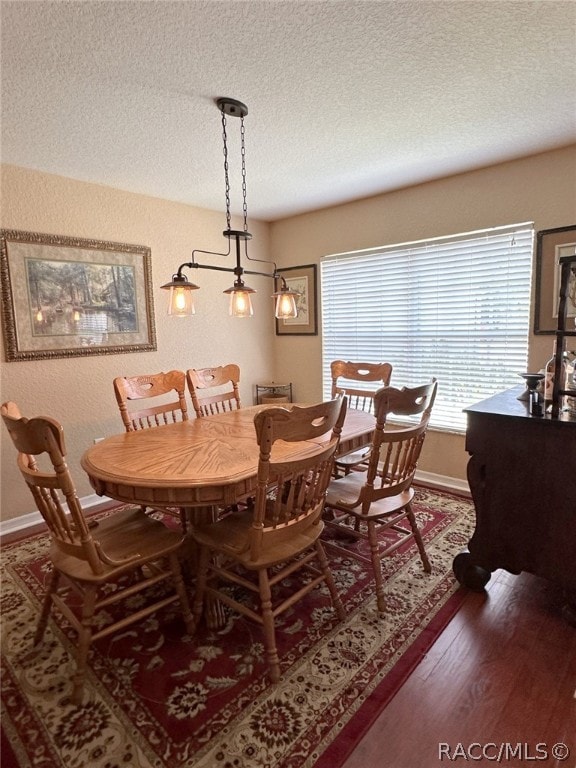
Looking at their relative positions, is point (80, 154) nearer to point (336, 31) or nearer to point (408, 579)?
point (336, 31)

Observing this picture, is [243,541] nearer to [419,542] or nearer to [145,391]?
[419,542]

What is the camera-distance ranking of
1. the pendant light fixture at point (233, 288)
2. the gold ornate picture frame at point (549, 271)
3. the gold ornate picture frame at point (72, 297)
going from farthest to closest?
the gold ornate picture frame at point (72, 297), the gold ornate picture frame at point (549, 271), the pendant light fixture at point (233, 288)

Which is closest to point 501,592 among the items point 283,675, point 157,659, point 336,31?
point 283,675

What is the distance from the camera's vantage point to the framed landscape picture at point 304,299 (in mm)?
4094

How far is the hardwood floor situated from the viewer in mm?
1285

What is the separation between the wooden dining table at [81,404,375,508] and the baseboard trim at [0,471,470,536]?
134 centimetres

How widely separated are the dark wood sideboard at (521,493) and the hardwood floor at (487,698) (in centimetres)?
21

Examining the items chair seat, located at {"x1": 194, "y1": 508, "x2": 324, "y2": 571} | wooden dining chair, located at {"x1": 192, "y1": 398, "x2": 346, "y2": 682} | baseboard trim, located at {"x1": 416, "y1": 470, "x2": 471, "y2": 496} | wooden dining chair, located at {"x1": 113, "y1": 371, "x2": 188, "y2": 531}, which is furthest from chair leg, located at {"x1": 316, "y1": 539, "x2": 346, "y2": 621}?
baseboard trim, located at {"x1": 416, "y1": 470, "x2": 471, "y2": 496}

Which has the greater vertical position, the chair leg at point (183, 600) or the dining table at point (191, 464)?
the dining table at point (191, 464)

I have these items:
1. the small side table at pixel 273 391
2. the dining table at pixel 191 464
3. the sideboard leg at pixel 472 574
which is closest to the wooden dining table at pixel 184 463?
the dining table at pixel 191 464

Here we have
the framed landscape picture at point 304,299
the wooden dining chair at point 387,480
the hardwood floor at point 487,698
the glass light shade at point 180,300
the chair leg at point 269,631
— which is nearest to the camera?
the hardwood floor at point 487,698

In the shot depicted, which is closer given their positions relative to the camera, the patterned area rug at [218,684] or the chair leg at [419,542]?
the patterned area rug at [218,684]

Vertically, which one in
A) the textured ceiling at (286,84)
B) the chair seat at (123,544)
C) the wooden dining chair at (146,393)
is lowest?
the chair seat at (123,544)

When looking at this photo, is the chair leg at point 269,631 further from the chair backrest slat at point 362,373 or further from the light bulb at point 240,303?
the chair backrest slat at point 362,373
